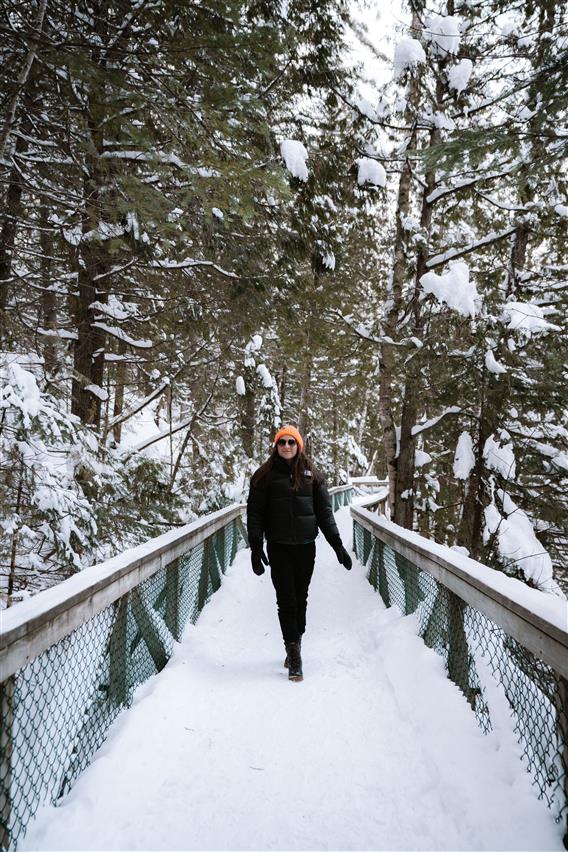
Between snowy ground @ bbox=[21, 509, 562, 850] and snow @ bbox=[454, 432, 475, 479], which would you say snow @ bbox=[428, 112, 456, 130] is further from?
snowy ground @ bbox=[21, 509, 562, 850]

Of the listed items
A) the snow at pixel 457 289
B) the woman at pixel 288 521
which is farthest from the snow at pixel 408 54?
the woman at pixel 288 521

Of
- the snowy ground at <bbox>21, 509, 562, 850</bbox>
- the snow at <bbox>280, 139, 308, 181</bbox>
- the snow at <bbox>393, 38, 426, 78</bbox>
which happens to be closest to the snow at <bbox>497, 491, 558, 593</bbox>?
the snowy ground at <bbox>21, 509, 562, 850</bbox>

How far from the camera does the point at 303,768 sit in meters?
2.70

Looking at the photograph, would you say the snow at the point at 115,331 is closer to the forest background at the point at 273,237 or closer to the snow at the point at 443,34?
the forest background at the point at 273,237

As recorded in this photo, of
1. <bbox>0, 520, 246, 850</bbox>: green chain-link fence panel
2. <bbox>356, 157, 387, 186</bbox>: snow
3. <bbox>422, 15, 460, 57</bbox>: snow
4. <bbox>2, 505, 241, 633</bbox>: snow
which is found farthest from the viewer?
<bbox>356, 157, 387, 186</bbox>: snow

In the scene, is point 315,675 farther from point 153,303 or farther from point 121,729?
point 153,303

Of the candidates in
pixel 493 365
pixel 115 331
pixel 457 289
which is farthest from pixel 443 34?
pixel 115 331

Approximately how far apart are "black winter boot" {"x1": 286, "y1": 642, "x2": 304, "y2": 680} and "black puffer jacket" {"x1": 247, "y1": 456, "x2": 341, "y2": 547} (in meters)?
0.77

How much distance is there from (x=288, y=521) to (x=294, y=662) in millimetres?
1041

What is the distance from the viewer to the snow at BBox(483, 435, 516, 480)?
711cm

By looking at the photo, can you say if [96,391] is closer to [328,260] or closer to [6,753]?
[328,260]

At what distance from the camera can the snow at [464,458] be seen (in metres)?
7.38

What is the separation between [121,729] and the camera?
2.83 metres

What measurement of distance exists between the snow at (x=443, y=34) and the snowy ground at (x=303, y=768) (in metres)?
8.21
